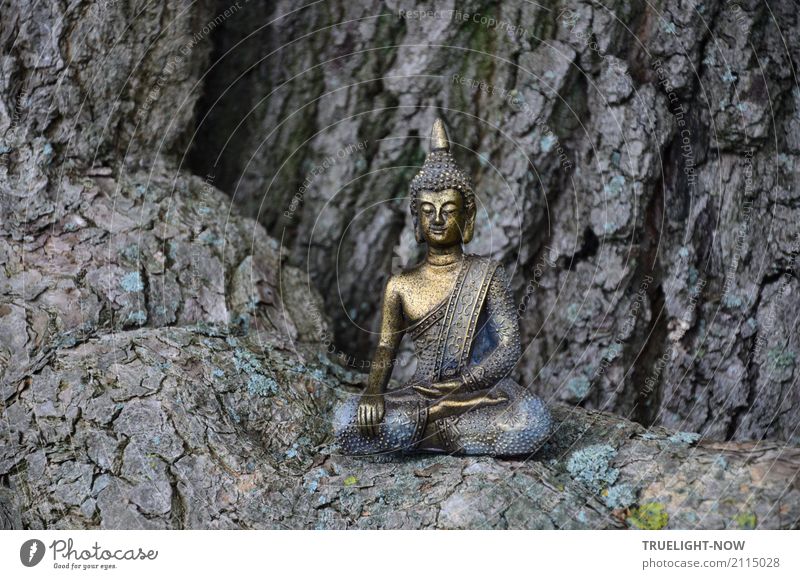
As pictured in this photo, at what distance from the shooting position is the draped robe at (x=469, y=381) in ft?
14.3

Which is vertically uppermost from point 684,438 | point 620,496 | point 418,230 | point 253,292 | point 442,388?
point 418,230

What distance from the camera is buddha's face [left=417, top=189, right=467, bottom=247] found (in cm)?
454

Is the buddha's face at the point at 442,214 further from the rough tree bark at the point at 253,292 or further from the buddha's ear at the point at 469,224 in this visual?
the rough tree bark at the point at 253,292

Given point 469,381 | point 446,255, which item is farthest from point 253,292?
point 469,381

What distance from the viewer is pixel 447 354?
4.59m

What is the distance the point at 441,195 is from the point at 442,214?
0.32ft

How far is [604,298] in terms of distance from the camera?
586 centimetres

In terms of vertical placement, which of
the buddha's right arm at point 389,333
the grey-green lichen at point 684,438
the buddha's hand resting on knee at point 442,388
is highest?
the buddha's right arm at point 389,333

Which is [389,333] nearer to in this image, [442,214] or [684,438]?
[442,214]

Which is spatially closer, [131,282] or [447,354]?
[447,354]

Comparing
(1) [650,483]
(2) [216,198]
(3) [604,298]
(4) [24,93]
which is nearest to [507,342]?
(1) [650,483]

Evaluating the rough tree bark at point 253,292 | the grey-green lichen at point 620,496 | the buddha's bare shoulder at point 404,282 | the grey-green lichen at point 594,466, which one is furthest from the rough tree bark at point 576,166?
the grey-green lichen at point 620,496

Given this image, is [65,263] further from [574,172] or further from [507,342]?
[574,172]

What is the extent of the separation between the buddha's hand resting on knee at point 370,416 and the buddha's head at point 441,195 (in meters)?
0.88
